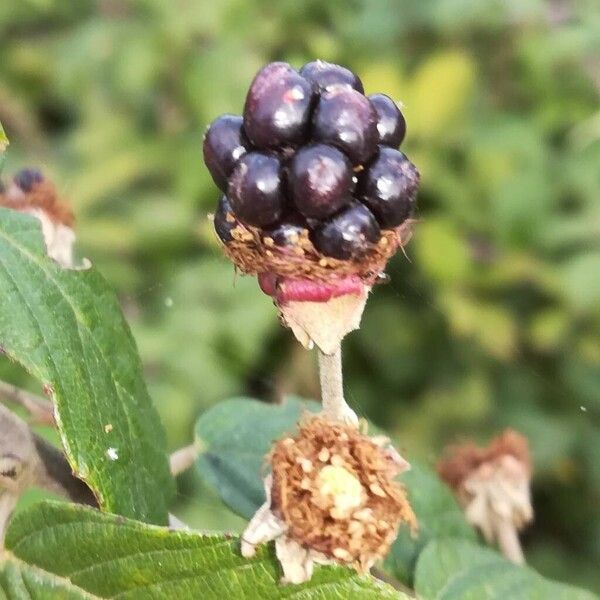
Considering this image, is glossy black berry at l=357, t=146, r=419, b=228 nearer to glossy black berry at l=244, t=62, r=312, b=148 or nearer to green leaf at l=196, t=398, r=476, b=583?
glossy black berry at l=244, t=62, r=312, b=148

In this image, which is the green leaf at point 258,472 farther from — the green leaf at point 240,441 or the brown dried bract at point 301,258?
the brown dried bract at point 301,258

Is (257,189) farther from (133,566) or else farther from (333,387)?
(133,566)

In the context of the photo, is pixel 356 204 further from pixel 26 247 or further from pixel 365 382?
pixel 365 382

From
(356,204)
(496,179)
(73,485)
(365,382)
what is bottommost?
(365,382)

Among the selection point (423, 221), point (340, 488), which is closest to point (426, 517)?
point (340, 488)

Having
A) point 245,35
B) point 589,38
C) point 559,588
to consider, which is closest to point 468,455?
point 559,588

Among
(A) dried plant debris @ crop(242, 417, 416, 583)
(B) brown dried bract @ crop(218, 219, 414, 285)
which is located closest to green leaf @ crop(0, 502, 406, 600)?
(A) dried plant debris @ crop(242, 417, 416, 583)

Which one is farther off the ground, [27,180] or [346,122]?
[346,122]
